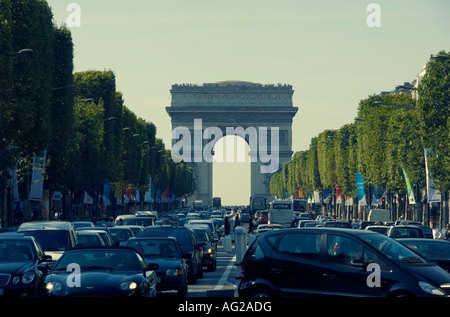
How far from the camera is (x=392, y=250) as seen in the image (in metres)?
18.3

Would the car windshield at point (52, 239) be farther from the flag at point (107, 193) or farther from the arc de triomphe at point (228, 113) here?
the arc de triomphe at point (228, 113)

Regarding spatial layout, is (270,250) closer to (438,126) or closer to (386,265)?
(386,265)

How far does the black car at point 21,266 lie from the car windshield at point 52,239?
11.4ft

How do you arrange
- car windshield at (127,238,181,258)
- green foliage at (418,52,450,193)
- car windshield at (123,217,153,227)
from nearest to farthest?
1. car windshield at (127,238,181,258)
2. car windshield at (123,217,153,227)
3. green foliage at (418,52,450,193)

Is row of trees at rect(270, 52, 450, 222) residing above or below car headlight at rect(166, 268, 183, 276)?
above

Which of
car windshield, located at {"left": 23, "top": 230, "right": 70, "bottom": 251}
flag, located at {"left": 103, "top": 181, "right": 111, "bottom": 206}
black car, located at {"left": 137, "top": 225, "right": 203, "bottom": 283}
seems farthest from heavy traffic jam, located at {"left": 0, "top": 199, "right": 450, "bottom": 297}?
flag, located at {"left": 103, "top": 181, "right": 111, "bottom": 206}

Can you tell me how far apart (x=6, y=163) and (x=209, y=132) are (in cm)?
13541

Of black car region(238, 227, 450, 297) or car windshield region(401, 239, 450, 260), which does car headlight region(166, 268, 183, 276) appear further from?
black car region(238, 227, 450, 297)

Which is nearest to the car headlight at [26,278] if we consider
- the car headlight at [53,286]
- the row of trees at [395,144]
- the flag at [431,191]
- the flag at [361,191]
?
the car headlight at [53,286]

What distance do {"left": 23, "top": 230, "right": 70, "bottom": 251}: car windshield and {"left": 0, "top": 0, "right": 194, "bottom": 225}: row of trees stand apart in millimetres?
14308

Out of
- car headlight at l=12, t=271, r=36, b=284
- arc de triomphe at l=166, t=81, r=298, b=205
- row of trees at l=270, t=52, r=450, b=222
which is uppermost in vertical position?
arc de triomphe at l=166, t=81, r=298, b=205

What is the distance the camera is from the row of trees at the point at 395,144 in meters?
58.1

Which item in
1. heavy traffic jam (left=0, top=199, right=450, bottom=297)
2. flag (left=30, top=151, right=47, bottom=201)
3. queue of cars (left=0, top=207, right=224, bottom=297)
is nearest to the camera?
heavy traffic jam (left=0, top=199, right=450, bottom=297)

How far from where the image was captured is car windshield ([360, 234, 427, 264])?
1802 cm
